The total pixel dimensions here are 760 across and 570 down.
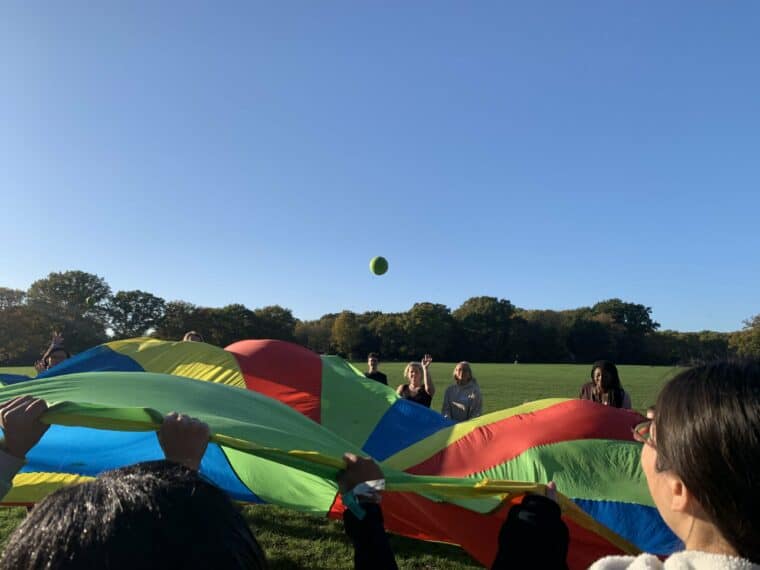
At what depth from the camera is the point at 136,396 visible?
2.58 m

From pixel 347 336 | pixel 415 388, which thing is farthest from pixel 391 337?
pixel 415 388

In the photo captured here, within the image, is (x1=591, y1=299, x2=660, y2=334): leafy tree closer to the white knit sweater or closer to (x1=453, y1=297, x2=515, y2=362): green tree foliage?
(x1=453, y1=297, x2=515, y2=362): green tree foliage

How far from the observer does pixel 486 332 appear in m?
59.3

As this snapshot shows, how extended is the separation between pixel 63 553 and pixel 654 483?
1.06 metres

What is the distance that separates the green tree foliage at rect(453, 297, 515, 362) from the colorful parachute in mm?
53475

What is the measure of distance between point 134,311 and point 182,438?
2260 inches

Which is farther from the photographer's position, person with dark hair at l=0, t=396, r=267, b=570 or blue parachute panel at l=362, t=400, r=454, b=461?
blue parachute panel at l=362, t=400, r=454, b=461

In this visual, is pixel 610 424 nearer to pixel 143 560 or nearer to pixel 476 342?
pixel 143 560

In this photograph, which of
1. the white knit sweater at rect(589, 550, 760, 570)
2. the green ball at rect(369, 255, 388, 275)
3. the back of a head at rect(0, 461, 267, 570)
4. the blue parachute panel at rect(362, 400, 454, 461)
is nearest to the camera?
the back of a head at rect(0, 461, 267, 570)

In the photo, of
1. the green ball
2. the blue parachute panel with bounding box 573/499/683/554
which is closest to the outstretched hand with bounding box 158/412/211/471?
the blue parachute panel with bounding box 573/499/683/554

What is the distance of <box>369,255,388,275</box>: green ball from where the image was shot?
492 inches

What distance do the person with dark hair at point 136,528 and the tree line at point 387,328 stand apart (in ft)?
169

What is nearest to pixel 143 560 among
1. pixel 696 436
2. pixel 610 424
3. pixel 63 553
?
pixel 63 553

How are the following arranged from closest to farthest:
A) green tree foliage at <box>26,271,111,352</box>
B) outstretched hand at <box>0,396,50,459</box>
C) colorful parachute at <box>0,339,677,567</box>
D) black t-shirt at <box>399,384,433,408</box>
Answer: outstretched hand at <box>0,396,50,459</box>
colorful parachute at <box>0,339,677,567</box>
black t-shirt at <box>399,384,433,408</box>
green tree foliage at <box>26,271,111,352</box>
